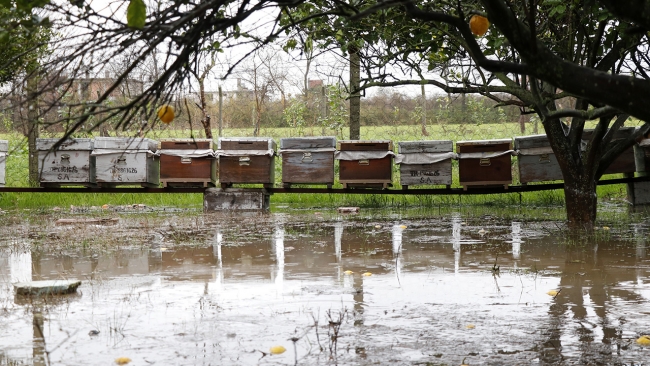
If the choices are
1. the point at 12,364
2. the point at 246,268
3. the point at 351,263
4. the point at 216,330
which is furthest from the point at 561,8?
the point at 12,364

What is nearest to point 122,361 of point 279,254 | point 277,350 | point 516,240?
point 277,350

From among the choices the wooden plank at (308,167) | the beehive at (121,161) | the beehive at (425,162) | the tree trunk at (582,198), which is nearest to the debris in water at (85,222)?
the beehive at (121,161)

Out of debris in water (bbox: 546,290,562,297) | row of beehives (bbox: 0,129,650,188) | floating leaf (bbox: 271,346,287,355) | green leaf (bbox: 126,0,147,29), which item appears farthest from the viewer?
row of beehives (bbox: 0,129,650,188)

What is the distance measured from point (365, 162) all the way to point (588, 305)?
845 cm

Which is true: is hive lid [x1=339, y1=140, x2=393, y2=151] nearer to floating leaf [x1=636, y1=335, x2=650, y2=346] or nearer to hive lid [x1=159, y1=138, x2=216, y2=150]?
hive lid [x1=159, y1=138, x2=216, y2=150]

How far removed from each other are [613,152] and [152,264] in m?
6.17

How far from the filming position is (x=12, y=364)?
340cm

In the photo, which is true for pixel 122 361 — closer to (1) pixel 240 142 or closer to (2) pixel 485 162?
(1) pixel 240 142

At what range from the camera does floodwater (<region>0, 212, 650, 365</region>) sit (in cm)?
366

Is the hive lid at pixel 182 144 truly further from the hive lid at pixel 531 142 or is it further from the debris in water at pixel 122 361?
the debris in water at pixel 122 361

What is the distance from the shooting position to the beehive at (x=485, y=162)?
1261 centimetres

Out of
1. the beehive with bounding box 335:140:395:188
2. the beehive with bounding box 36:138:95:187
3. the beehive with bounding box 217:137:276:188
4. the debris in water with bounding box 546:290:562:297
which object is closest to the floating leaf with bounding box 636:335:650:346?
the debris in water with bounding box 546:290:562:297

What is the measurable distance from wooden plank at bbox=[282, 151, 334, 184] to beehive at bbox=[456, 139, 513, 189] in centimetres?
241

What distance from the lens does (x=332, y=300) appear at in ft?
16.1
